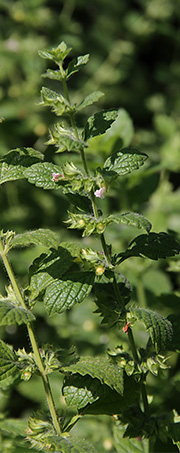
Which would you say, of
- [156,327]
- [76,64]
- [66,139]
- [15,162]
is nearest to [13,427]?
[156,327]

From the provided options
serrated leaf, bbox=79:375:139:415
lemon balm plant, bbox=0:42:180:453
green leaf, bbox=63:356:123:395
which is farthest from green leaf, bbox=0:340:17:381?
serrated leaf, bbox=79:375:139:415

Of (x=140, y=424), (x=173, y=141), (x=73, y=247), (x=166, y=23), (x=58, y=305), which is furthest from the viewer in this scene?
(x=166, y=23)

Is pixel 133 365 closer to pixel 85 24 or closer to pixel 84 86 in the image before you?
pixel 84 86

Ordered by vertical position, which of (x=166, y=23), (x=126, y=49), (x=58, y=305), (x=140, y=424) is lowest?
(x=140, y=424)

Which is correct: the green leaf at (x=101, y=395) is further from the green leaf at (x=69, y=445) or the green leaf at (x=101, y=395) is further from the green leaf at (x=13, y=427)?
the green leaf at (x=13, y=427)

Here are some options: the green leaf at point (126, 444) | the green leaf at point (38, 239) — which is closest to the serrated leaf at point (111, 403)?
the green leaf at point (126, 444)

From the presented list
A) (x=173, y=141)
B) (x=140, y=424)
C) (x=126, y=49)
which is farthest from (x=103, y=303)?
(x=126, y=49)
